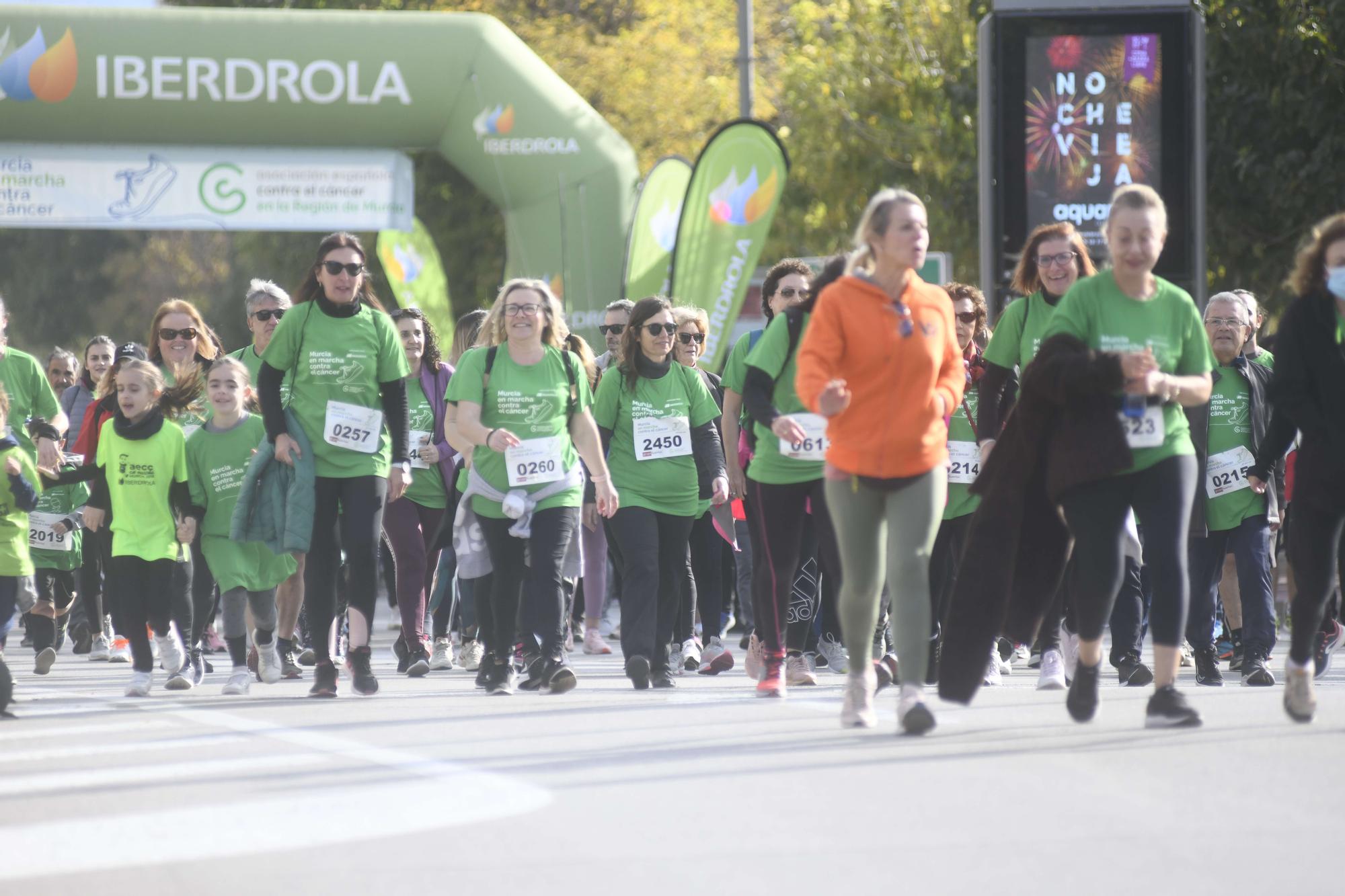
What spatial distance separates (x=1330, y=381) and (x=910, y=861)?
2.99m

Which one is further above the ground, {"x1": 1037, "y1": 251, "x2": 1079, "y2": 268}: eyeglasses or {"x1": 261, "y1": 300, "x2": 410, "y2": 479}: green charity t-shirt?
{"x1": 1037, "y1": 251, "x2": 1079, "y2": 268}: eyeglasses

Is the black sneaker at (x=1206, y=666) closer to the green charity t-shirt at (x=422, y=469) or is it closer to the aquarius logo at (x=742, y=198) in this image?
the green charity t-shirt at (x=422, y=469)

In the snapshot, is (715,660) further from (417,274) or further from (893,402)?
(417,274)

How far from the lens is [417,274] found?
81.6ft

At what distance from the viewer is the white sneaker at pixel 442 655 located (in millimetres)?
11523

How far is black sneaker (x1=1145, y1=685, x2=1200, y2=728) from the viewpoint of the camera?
699 centimetres

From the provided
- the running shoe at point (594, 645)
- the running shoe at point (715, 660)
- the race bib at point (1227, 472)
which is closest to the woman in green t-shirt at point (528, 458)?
the running shoe at point (715, 660)

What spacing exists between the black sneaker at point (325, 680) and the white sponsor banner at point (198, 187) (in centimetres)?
1147

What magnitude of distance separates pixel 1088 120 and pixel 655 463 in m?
6.86

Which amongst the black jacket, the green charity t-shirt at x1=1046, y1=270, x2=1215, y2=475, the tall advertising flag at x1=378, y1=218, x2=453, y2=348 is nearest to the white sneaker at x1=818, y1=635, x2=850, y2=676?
the black jacket

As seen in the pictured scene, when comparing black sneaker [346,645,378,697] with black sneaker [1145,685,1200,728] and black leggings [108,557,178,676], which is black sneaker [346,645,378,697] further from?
black sneaker [1145,685,1200,728]

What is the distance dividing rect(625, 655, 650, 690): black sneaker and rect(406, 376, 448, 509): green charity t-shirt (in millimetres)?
2191

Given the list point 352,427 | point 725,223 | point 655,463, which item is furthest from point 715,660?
point 725,223

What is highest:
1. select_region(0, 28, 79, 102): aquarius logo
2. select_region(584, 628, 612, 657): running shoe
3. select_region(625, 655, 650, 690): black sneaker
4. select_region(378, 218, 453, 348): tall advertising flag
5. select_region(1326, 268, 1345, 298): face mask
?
select_region(0, 28, 79, 102): aquarius logo
